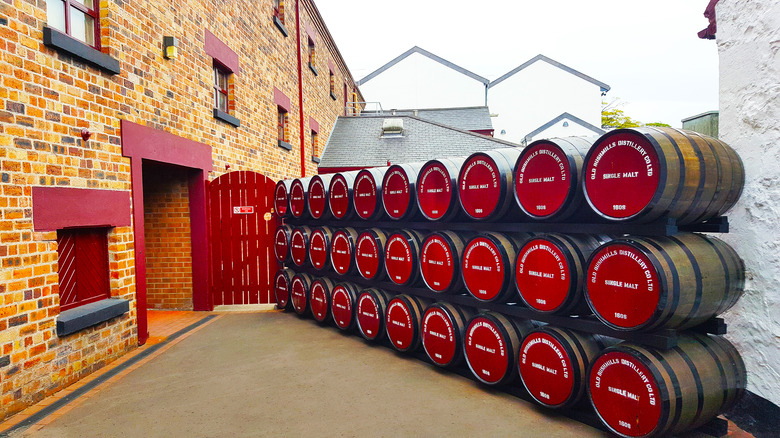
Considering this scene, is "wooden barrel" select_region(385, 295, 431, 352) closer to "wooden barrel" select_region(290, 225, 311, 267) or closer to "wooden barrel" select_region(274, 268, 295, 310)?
"wooden barrel" select_region(290, 225, 311, 267)

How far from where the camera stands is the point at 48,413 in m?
3.52

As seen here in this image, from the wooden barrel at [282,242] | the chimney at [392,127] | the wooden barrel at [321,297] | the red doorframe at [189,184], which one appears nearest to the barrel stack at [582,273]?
the wooden barrel at [321,297]

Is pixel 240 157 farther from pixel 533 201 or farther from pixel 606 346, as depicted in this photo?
pixel 606 346

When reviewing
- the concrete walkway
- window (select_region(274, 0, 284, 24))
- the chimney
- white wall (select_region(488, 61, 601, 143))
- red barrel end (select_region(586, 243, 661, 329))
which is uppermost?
white wall (select_region(488, 61, 601, 143))

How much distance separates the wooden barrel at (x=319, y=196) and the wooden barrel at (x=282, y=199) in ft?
2.30

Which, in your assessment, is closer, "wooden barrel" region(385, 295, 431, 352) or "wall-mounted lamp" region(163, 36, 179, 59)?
"wooden barrel" region(385, 295, 431, 352)

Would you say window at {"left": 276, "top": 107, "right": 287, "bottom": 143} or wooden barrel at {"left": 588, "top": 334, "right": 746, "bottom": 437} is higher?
window at {"left": 276, "top": 107, "right": 287, "bottom": 143}

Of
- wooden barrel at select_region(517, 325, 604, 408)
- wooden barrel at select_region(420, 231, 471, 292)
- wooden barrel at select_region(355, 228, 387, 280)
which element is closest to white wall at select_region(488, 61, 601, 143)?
wooden barrel at select_region(355, 228, 387, 280)

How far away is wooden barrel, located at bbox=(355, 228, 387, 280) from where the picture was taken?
16.6 feet

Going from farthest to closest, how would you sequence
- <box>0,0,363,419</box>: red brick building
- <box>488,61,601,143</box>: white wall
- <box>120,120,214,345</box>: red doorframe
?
<box>488,61,601,143</box>: white wall, <box>120,120,214,345</box>: red doorframe, <box>0,0,363,419</box>: red brick building

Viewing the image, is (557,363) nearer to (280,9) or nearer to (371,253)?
(371,253)

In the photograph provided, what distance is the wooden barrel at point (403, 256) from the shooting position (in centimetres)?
462

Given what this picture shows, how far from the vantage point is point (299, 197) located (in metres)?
6.48

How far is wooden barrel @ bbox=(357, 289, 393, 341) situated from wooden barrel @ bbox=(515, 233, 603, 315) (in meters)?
1.93
